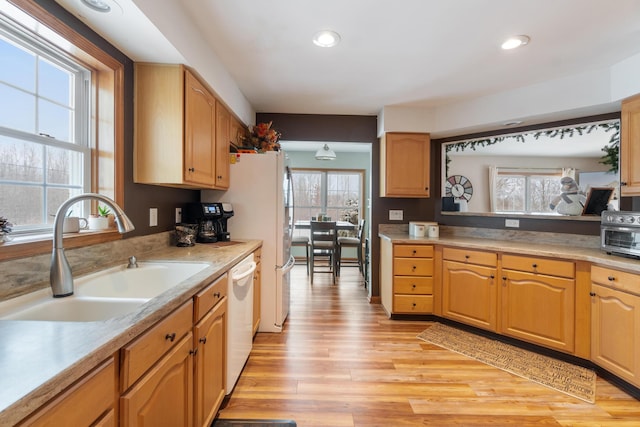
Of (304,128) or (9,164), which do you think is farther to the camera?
(304,128)

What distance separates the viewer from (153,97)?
1791mm

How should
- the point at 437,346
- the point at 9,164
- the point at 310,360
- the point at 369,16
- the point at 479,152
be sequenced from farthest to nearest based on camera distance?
the point at 479,152 → the point at 437,346 → the point at 310,360 → the point at 369,16 → the point at 9,164

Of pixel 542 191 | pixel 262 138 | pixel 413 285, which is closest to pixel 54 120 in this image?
pixel 262 138

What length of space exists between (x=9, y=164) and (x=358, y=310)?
3019 millimetres

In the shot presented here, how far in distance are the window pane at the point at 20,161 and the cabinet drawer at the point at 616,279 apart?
3.36 meters

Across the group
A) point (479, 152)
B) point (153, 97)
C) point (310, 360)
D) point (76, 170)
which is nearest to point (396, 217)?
point (479, 152)

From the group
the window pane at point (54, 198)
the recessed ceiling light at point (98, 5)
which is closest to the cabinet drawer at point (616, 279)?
the recessed ceiling light at point (98, 5)

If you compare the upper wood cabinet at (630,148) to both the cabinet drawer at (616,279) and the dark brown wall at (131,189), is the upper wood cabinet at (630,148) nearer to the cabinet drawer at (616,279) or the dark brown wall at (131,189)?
the cabinet drawer at (616,279)

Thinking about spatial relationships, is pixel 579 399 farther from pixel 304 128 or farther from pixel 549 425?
pixel 304 128

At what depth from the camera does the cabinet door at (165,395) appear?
2.72 feet

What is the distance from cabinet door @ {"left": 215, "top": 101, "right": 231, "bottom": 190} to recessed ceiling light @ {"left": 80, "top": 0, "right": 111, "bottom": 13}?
3.57ft

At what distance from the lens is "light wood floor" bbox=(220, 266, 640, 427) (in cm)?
166

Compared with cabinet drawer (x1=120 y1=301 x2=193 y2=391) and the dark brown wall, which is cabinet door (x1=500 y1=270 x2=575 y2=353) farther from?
the dark brown wall

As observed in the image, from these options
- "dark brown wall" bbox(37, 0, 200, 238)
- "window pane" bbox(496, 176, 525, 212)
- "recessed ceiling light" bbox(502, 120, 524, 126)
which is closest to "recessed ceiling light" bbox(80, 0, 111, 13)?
"dark brown wall" bbox(37, 0, 200, 238)
